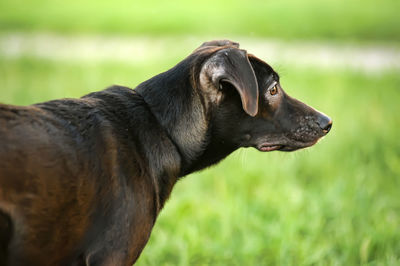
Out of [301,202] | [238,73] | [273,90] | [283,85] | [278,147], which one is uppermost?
[238,73]

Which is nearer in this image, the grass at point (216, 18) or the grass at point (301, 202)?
the grass at point (301, 202)

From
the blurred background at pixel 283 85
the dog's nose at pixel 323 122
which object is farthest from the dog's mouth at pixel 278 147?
the blurred background at pixel 283 85

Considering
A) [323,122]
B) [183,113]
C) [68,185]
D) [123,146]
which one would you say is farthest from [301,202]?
[68,185]

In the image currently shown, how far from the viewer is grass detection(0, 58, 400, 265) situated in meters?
3.98

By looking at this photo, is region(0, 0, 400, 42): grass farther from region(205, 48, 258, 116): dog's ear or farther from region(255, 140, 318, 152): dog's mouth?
region(205, 48, 258, 116): dog's ear

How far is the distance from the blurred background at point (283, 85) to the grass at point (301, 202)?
12mm

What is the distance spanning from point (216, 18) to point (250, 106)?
9.50 meters

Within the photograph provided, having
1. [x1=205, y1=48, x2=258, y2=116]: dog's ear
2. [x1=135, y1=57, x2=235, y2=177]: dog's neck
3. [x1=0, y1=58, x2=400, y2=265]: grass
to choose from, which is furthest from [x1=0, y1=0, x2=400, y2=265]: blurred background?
[x1=205, y1=48, x2=258, y2=116]: dog's ear

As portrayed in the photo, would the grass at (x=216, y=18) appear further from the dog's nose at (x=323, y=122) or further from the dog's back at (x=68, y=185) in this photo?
the dog's back at (x=68, y=185)

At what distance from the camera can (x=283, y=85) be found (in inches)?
323

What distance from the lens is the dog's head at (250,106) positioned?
9.28 ft

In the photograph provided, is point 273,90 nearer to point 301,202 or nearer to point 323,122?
point 323,122

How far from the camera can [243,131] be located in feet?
10.3

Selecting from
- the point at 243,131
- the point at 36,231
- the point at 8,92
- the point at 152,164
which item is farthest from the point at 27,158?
the point at 8,92
